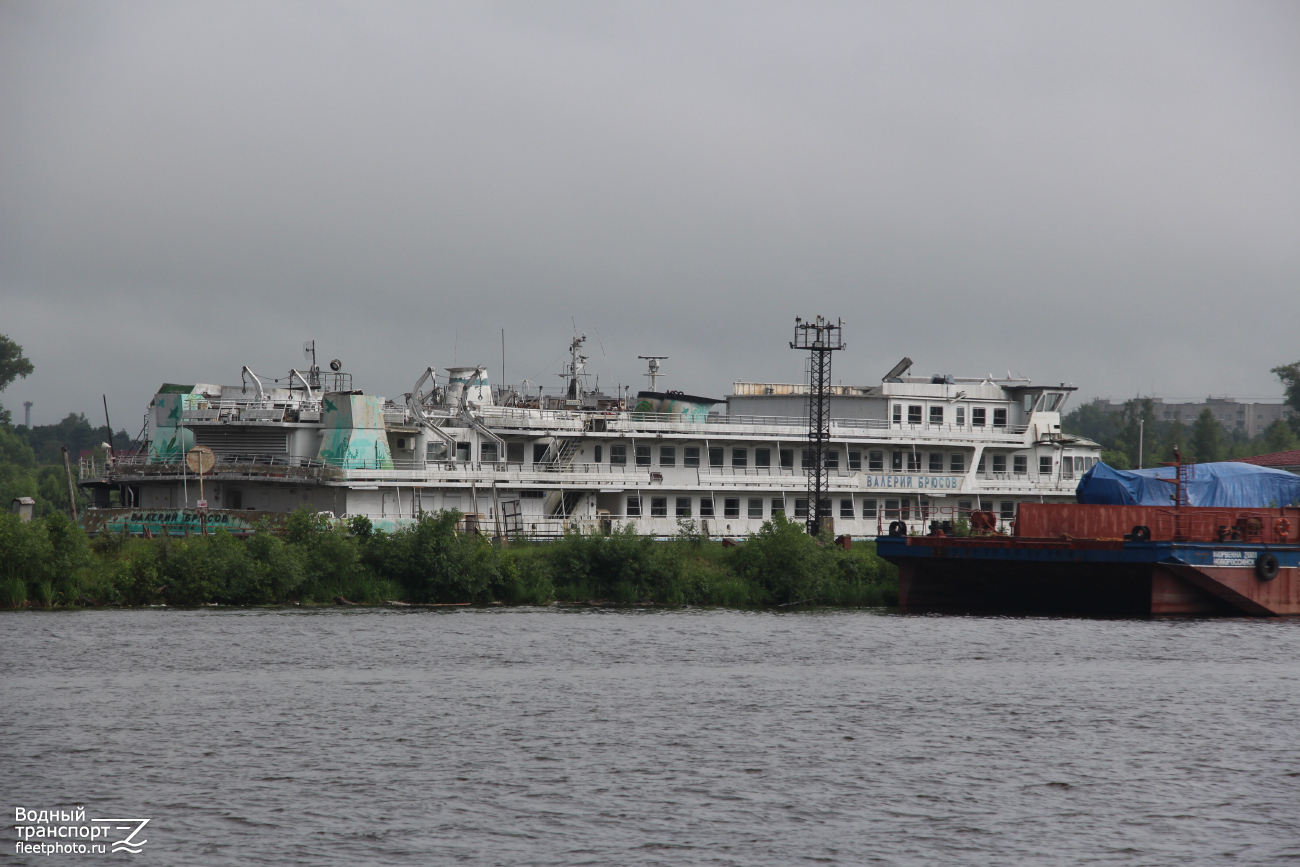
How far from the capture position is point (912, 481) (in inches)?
2571

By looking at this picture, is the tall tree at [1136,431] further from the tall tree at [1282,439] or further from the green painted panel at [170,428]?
the green painted panel at [170,428]

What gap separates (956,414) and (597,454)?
17.9 metres

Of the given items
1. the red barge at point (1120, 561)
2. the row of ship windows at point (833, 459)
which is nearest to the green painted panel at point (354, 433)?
the row of ship windows at point (833, 459)

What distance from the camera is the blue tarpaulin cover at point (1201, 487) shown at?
180 ft

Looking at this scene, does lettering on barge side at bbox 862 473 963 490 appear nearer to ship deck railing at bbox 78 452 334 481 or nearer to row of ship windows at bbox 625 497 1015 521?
row of ship windows at bbox 625 497 1015 521

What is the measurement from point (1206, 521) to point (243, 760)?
121ft

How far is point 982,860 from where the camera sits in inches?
816

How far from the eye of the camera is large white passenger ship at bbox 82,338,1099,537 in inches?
2160

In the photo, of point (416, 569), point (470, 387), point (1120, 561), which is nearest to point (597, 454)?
point (470, 387)

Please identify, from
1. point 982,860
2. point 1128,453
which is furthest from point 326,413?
point 1128,453

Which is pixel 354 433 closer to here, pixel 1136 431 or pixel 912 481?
pixel 912 481

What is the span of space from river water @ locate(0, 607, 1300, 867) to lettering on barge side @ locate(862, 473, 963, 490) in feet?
70.9

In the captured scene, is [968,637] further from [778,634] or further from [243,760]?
[243,760]

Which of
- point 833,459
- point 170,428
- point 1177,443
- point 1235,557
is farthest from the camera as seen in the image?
point 1177,443
